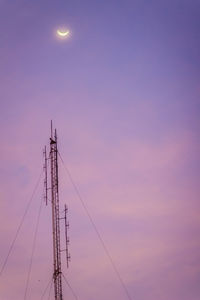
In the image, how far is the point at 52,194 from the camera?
123ft

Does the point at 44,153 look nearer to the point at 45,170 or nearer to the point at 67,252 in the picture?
the point at 45,170

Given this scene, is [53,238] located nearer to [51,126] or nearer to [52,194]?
[52,194]

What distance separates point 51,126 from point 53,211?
6.67 metres

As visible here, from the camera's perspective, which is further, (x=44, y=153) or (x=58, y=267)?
(x=44, y=153)

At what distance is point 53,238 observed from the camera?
3675 cm

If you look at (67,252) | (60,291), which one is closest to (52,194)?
(67,252)

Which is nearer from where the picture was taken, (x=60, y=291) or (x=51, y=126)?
(x=60, y=291)

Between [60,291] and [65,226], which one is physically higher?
[65,226]

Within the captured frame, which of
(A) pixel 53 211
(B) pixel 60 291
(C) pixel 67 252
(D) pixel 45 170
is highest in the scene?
(D) pixel 45 170

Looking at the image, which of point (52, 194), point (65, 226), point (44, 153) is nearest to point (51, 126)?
point (44, 153)

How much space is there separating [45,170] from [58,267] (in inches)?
298

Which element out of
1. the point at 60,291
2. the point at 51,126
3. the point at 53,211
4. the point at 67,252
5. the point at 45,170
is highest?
the point at 51,126

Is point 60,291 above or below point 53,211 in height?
below

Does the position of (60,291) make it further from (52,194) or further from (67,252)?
(52,194)
